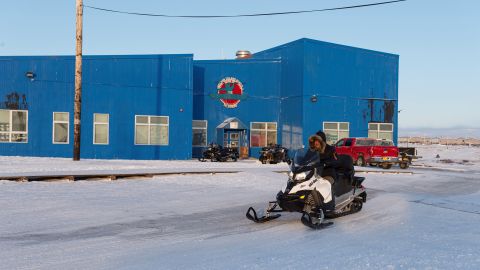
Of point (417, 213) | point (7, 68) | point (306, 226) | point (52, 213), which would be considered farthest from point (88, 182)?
point (7, 68)

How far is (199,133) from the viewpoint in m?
36.8

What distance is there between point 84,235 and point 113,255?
65.8 inches

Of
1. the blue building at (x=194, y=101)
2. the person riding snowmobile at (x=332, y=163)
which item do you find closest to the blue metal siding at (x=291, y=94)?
the blue building at (x=194, y=101)

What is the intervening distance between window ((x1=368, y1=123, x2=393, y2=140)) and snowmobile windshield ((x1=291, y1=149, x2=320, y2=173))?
30242 millimetres

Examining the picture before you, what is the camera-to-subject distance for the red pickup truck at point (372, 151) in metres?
27.3

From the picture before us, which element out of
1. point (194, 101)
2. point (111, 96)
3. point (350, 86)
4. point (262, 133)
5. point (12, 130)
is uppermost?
point (350, 86)

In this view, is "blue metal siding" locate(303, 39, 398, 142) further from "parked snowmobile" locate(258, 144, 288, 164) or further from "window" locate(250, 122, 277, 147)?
"parked snowmobile" locate(258, 144, 288, 164)

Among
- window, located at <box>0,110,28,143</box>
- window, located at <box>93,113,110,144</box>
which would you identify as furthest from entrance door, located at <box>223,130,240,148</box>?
window, located at <box>0,110,28,143</box>

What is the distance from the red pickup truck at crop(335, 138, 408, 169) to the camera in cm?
2733

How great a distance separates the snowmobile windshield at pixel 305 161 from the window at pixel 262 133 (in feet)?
94.9

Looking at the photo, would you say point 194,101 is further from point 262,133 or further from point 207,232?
point 207,232

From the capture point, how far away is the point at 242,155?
123 feet

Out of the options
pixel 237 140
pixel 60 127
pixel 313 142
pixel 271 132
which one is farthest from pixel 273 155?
pixel 313 142

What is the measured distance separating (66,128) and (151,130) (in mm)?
5584
